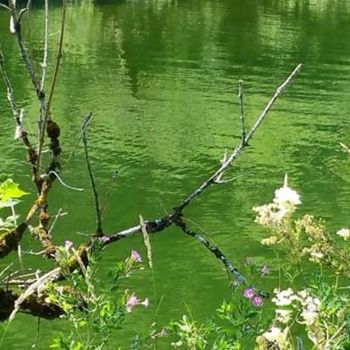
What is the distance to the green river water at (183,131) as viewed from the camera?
27.9 ft

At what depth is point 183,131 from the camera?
14.2 m

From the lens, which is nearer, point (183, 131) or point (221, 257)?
point (221, 257)

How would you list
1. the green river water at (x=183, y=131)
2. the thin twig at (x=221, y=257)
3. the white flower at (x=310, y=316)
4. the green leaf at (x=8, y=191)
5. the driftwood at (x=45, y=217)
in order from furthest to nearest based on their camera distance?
1. the green river water at (x=183, y=131)
2. the thin twig at (x=221, y=257)
3. the driftwood at (x=45, y=217)
4. the white flower at (x=310, y=316)
5. the green leaf at (x=8, y=191)

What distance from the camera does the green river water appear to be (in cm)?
852

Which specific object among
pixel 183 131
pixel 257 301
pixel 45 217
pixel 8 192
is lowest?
pixel 183 131

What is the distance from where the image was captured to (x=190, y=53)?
859 inches

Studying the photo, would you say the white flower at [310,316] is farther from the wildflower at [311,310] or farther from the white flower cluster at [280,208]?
the white flower cluster at [280,208]

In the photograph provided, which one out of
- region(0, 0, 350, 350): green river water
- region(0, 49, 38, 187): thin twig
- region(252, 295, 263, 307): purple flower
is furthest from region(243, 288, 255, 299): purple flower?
region(0, 0, 350, 350): green river water

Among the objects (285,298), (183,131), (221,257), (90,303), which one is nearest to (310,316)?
(285,298)

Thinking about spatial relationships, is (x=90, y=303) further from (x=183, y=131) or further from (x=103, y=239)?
(x=183, y=131)

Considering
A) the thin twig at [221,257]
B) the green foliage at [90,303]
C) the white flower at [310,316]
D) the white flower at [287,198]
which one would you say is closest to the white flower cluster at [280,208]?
the white flower at [287,198]

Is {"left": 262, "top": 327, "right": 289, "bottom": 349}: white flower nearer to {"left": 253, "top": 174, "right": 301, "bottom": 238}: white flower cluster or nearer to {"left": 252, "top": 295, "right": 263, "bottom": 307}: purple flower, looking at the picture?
{"left": 252, "top": 295, "right": 263, "bottom": 307}: purple flower

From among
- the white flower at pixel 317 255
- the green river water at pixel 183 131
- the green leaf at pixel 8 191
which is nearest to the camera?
the green leaf at pixel 8 191

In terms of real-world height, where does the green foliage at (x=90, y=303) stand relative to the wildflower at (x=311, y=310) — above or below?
above
